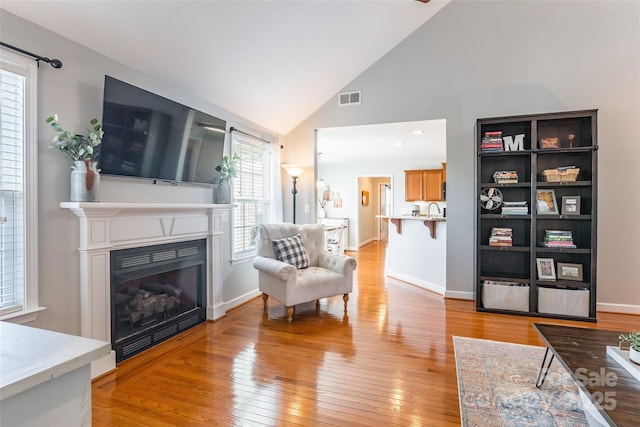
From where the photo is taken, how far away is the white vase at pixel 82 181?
2.16m

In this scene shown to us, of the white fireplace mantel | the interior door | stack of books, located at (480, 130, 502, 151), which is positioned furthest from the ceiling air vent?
the interior door

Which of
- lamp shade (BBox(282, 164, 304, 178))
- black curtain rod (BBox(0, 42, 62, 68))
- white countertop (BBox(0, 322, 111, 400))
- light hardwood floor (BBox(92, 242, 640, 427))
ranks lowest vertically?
light hardwood floor (BBox(92, 242, 640, 427))

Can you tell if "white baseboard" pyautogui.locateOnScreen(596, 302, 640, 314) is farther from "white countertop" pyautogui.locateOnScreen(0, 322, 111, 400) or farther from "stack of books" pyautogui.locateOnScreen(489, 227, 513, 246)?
"white countertop" pyautogui.locateOnScreen(0, 322, 111, 400)

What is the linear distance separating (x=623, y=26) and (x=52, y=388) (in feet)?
18.1

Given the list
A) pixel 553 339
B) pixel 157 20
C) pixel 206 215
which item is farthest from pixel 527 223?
pixel 157 20

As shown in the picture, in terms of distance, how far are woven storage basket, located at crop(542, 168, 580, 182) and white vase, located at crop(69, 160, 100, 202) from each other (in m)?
4.39

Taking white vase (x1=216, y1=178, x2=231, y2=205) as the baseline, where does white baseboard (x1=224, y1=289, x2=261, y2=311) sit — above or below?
below

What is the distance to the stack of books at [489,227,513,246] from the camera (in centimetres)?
378

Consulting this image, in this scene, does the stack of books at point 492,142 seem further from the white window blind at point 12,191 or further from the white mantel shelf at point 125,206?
the white window blind at point 12,191

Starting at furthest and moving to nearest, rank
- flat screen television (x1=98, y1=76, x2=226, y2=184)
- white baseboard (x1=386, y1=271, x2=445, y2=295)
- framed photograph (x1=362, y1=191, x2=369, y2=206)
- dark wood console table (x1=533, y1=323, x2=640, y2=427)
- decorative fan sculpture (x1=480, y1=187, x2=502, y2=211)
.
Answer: framed photograph (x1=362, y1=191, x2=369, y2=206) → white baseboard (x1=386, y1=271, x2=445, y2=295) → decorative fan sculpture (x1=480, y1=187, x2=502, y2=211) → flat screen television (x1=98, y1=76, x2=226, y2=184) → dark wood console table (x1=533, y1=323, x2=640, y2=427)

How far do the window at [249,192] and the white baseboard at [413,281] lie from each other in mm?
2369

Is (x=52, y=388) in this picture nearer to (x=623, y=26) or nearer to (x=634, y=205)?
(x=634, y=205)

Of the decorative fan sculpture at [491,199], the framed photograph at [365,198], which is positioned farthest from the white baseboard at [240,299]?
the framed photograph at [365,198]

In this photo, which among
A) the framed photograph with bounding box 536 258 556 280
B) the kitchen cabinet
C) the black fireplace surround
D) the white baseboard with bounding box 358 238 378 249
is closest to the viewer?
the black fireplace surround
